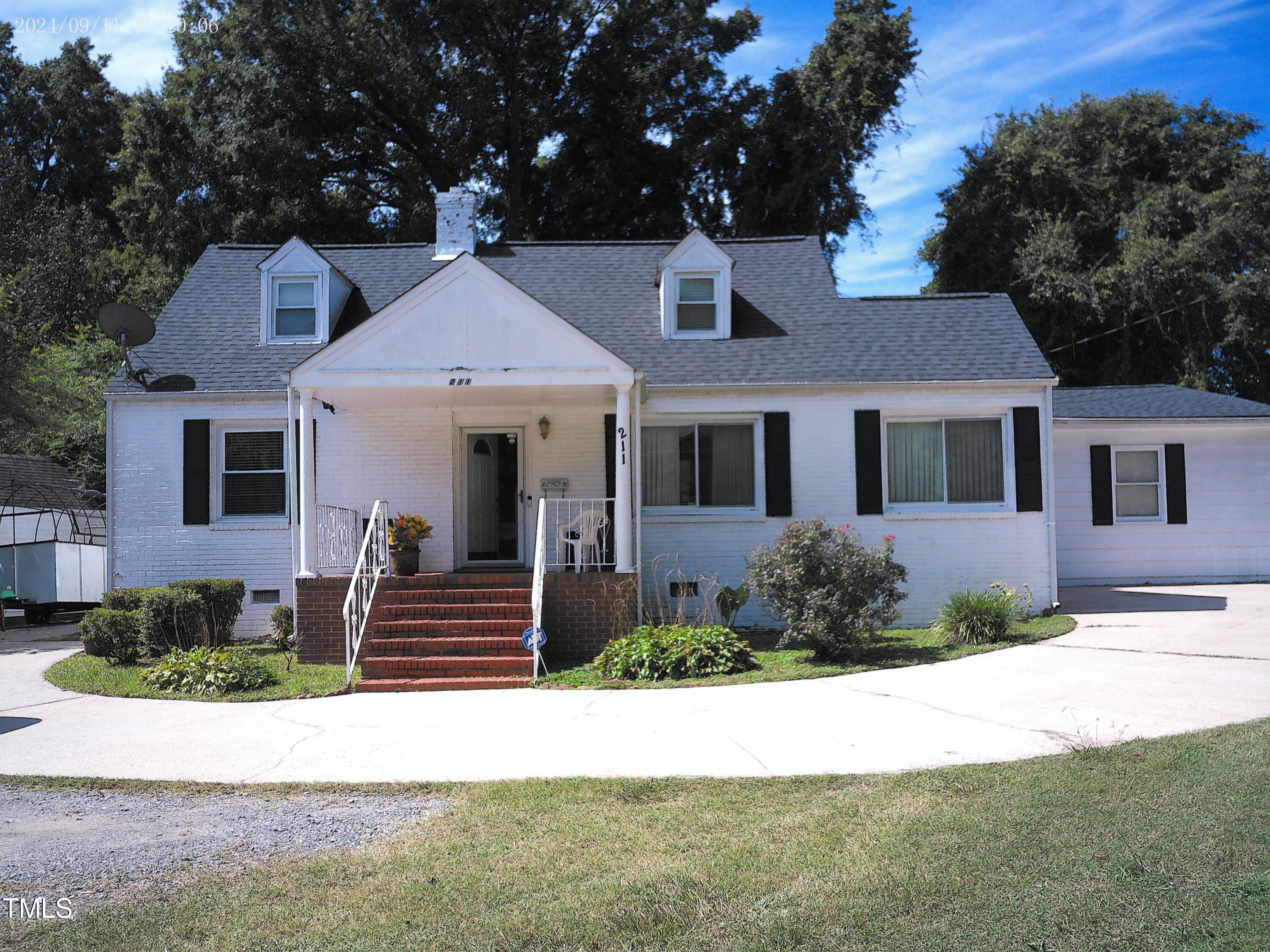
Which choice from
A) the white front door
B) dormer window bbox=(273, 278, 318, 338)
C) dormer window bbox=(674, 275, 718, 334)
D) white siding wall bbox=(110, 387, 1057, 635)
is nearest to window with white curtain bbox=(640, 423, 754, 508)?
white siding wall bbox=(110, 387, 1057, 635)

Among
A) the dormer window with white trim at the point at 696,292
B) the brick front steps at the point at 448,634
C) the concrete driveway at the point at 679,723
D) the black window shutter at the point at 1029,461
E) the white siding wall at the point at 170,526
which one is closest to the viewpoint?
the concrete driveway at the point at 679,723

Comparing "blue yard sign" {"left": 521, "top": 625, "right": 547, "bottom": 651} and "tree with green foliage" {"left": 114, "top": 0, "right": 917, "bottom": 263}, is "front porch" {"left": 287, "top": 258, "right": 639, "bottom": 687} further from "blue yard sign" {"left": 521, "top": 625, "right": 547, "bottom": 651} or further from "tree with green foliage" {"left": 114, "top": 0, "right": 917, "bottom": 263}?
"tree with green foliage" {"left": 114, "top": 0, "right": 917, "bottom": 263}

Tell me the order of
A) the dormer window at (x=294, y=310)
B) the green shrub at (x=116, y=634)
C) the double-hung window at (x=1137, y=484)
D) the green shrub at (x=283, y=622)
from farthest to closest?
the double-hung window at (x=1137, y=484)
the dormer window at (x=294, y=310)
the green shrub at (x=283, y=622)
the green shrub at (x=116, y=634)

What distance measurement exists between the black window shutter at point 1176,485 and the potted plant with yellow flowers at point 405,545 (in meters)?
12.5

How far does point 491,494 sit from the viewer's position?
46.7 ft

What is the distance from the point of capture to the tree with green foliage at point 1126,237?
2444cm

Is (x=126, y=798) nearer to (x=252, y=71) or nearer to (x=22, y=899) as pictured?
(x=22, y=899)

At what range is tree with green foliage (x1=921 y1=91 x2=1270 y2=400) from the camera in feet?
80.2

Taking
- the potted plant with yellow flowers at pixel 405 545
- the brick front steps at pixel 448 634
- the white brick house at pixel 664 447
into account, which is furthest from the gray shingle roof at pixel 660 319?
the brick front steps at pixel 448 634

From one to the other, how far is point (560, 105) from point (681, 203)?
13.8 ft

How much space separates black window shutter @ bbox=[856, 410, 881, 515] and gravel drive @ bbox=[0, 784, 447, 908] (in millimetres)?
9112

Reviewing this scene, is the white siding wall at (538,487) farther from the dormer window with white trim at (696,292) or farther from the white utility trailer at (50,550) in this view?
the white utility trailer at (50,550)

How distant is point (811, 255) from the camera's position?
1609cm

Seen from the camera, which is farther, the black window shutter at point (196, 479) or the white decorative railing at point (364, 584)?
the black window shutter at point (196, 479)
